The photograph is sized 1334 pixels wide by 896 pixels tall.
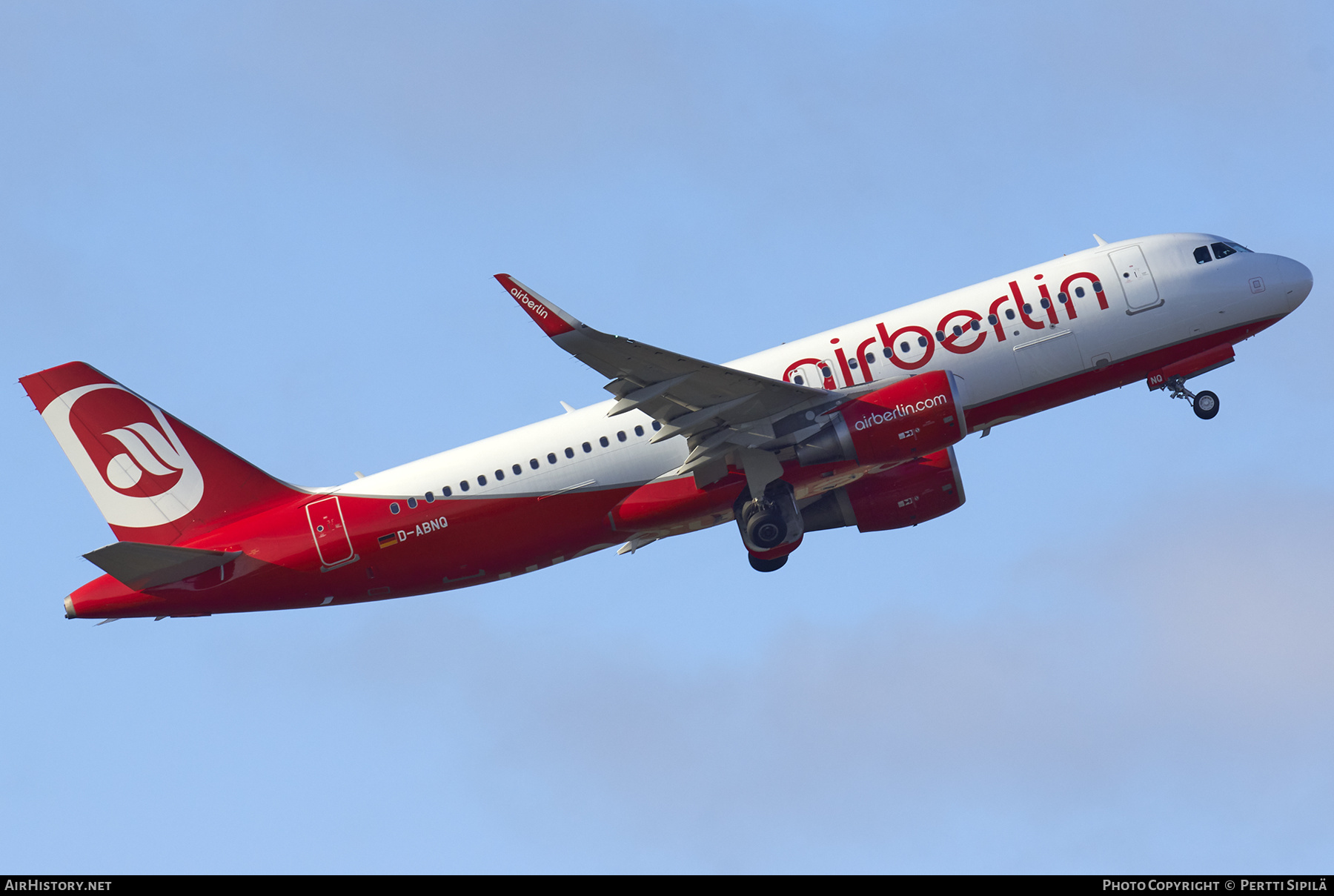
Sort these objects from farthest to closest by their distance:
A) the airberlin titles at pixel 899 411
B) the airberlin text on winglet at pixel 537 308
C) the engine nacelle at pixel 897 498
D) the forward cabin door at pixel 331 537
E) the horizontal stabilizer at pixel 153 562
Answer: the engine nacelle at pixel 897 498 < the forward cabin door at pixel 331 537 < the horizontal stabilizer at pixel 153 562 < the airberlin titles at pixel 899 411 < the airberlin text on winglet at pixel 537 308

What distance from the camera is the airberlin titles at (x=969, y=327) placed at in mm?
43062

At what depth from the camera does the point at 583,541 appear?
44531 millimetres

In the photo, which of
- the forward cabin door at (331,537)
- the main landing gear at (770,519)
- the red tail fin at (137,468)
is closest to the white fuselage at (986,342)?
the forward cabin door at (331,537)

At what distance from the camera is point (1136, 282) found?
43.7 metres

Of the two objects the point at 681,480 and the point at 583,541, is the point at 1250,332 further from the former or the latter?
the point at 583,541

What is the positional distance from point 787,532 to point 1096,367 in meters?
10.1

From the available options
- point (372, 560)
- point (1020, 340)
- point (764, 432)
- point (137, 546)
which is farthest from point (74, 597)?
point (1020, 340)

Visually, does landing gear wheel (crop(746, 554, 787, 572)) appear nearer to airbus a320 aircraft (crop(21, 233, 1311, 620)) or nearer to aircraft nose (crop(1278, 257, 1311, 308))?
airbus a320 aircraft (crop(21, 233, 1311, 620))

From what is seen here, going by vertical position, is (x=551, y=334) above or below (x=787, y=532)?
above

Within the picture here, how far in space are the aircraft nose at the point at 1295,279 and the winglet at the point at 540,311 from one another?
21659 mm

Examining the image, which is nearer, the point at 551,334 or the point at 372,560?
the point at 551,334

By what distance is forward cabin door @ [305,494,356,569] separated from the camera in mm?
44281

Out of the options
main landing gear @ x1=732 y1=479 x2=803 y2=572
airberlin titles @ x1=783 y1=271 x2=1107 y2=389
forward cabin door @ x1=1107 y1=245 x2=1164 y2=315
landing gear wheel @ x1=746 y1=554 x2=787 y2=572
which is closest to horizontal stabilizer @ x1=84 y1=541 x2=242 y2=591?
main landing gear @ x1=732 y1=479 x2=803 y2=572

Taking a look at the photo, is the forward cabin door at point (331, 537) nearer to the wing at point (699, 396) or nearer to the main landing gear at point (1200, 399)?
the wing at point (699, 396)
